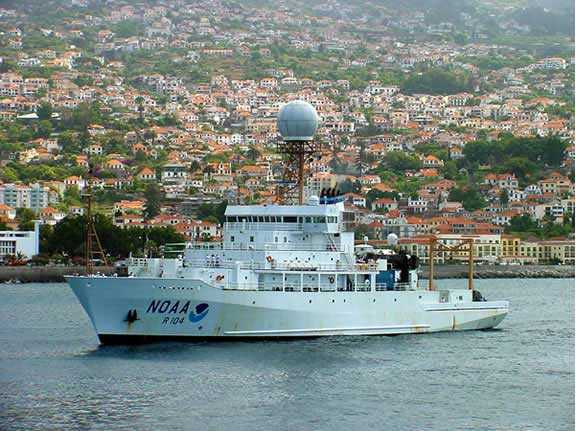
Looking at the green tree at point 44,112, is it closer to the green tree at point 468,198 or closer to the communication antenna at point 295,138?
the green tree at point 468,198

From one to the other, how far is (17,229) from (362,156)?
196 ft

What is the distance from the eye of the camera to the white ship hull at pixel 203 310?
4822cm

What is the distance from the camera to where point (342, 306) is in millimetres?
51000

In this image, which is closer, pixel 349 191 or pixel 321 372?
pixel 321 372

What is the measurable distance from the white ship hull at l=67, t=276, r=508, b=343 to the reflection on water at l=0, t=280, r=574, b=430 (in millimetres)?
436

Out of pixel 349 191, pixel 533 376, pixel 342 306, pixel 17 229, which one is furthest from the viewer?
pixel 349 191

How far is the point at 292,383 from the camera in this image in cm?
4309

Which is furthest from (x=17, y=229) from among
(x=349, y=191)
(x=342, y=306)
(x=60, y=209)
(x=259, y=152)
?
(x=342, y=306)

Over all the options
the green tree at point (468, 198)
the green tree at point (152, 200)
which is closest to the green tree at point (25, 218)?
the green tree at point (152, 200)

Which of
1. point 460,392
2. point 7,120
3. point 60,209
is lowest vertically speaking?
point 460,392

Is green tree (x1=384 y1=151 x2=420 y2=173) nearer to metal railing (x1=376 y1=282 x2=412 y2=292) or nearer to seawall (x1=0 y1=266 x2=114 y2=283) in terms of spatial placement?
seawall (x1=0 y1=266 x2=114 y2=283)

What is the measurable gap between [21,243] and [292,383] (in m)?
69.5

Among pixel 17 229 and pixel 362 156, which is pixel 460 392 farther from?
pixel 362 156

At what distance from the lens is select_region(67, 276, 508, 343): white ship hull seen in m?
48.2
